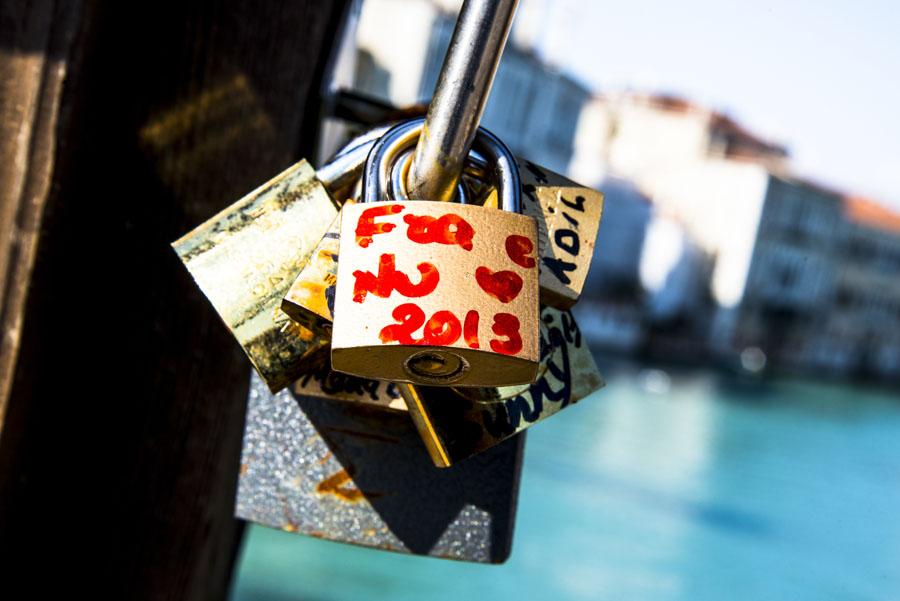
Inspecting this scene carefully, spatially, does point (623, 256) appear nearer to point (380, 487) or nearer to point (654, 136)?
point (654, 136)

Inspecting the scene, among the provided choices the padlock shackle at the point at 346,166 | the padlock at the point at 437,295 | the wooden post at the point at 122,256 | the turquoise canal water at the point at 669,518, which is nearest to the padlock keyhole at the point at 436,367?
the padlock at the point at 437,295

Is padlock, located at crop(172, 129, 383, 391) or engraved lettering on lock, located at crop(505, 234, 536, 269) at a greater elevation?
engraved lettering on lock, located at crop(505, 234, 536, 269)

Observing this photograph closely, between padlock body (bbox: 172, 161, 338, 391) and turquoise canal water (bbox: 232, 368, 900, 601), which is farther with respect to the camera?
turquoise canal water (bbox: 232, 368, 900, 601)

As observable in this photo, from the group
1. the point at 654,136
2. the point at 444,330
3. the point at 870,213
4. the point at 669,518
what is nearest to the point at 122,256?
the point at 444,330

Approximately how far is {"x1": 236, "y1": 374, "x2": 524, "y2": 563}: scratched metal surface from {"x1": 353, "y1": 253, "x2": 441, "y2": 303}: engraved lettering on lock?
0.47 feet

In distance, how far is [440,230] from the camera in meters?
0.31

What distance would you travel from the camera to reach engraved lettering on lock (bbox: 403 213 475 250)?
12.2 inches

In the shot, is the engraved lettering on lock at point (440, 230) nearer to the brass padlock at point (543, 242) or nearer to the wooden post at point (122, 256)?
the brass padlock at point (543, 242)

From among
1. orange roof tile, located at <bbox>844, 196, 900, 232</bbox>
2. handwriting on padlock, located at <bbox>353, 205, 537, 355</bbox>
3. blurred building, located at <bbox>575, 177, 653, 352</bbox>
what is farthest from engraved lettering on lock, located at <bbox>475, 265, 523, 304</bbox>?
orange roof tile, located at <bbox>844, 196, 900, 232</bbox>

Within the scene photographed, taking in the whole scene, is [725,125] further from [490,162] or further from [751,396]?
[490,162]

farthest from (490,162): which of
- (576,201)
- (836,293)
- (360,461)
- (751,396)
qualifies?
(836,293)

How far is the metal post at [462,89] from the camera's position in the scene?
30 cm

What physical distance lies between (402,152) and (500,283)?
8 cm

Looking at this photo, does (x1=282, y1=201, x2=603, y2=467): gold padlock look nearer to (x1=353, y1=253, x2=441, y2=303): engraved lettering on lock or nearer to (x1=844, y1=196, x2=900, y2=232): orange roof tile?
(x1=353, y1=253, x2=441, y2=303): engraved lettering on lock
